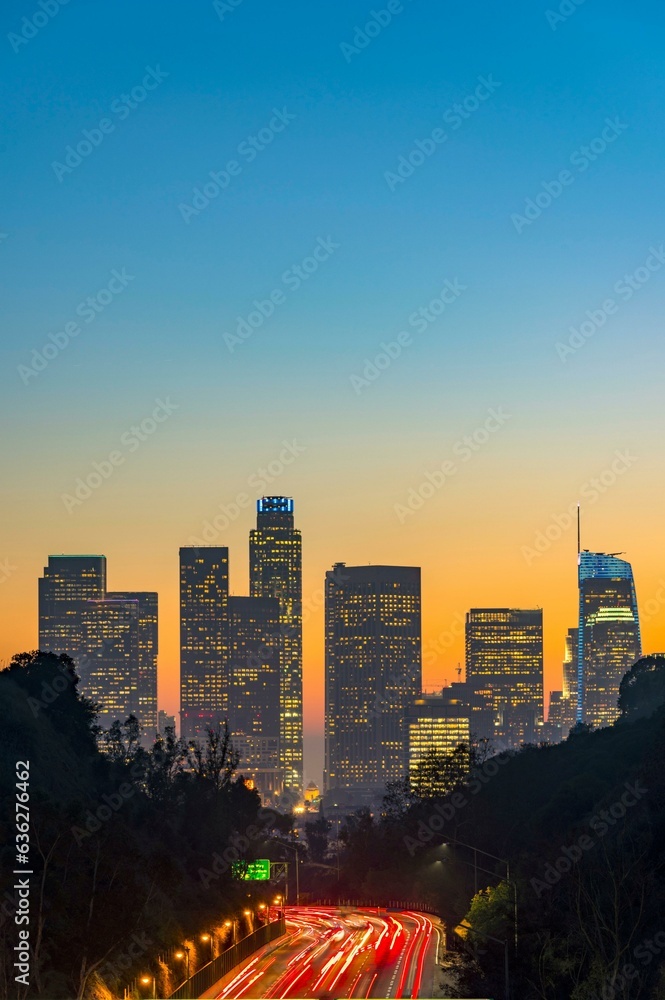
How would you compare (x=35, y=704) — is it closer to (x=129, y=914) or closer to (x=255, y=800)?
(x=255, y=800)

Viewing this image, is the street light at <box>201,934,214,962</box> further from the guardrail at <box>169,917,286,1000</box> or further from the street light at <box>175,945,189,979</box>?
the street light at <box>175,945,189,979</box>

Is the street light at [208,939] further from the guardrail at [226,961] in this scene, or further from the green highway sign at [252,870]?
the green highway sign at [252,870]

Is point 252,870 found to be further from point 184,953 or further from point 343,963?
point 343,963

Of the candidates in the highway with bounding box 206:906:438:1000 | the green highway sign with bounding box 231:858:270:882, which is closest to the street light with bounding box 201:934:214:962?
the highway with bounding box 206:906:438:1000

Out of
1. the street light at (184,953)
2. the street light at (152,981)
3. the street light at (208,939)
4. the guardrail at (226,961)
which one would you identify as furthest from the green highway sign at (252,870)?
the street light at (152,981)

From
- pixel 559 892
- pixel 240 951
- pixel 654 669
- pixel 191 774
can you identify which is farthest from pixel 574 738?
pixel 559 892

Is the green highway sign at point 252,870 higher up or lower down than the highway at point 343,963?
higher up

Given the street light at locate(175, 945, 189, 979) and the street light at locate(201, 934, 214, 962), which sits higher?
the street light at locate(175, 945, 189, 979)
